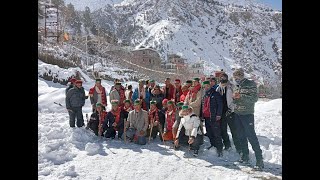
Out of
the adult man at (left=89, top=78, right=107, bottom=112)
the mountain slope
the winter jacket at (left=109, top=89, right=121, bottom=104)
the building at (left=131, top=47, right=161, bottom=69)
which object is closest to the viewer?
the winter jacket at (left=109, top=89, right=121, bottom=104)

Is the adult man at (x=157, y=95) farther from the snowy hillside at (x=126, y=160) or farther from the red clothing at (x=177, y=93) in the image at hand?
the snowy hillside at (x=126, y=160)

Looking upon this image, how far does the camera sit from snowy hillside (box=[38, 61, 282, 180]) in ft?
17.2

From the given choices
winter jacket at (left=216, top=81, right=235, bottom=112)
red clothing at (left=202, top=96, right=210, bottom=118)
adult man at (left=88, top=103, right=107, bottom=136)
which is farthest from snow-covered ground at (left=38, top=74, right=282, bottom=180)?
winter jacket at (left=216, top=81, right=235, bottom=112)

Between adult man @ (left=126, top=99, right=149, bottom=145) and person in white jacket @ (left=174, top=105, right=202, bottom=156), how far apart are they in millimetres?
855

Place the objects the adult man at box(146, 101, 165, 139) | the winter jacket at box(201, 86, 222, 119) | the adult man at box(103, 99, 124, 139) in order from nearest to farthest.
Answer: the winter jacket at box(201, 86, 222, 119), the adult man at box(146, 101, 165, 139), the adult man at box(103, 99, 124, 139)

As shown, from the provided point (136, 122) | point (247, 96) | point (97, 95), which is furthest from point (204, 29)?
point (247, 96)

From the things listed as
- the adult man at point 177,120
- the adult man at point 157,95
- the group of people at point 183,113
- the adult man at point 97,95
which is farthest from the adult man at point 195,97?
the adult man at point 97,95

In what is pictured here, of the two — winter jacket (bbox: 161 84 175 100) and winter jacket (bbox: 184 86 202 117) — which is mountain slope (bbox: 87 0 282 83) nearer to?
winter jacket (bbox: 161 84 175 100)

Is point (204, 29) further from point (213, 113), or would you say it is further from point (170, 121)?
point (213, 113)
